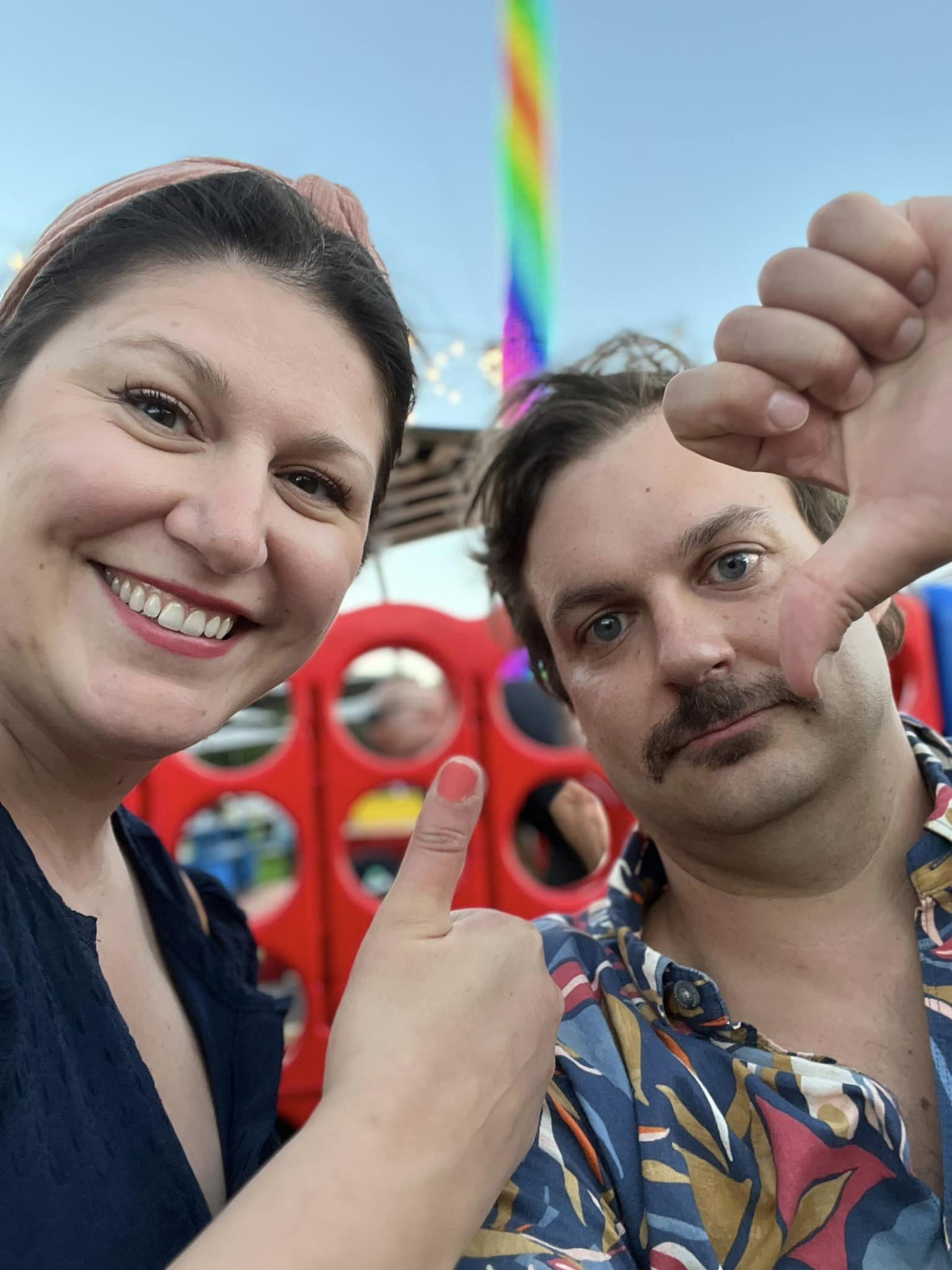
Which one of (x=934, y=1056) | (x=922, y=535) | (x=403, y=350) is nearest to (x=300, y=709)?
(x=403, y=350)

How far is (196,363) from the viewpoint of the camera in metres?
0.82

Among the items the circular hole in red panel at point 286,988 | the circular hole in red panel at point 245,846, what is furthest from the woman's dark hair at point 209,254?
Result: the circular hole in red panel at point 245,846

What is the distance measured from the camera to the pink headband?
93 centimetres

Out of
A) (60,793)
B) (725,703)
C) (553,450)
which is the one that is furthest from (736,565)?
(60,793)

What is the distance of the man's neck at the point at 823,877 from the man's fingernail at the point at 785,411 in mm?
482

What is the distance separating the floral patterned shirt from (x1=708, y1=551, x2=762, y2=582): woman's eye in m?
0.39

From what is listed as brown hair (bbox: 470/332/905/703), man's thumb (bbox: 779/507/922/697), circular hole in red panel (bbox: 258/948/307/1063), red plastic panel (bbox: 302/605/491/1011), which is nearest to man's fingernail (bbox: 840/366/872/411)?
man's thumb (bbox: 779/507/922/697)

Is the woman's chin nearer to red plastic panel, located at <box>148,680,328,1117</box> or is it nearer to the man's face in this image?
the man's face

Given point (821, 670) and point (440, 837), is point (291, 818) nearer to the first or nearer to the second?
point (440, 837)

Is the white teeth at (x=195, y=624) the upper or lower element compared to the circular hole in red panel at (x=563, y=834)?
upper

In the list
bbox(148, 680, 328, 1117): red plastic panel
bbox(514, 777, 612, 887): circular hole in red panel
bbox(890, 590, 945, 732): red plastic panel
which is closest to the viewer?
bbox(148, 680, 328, 1117): red plastic panel

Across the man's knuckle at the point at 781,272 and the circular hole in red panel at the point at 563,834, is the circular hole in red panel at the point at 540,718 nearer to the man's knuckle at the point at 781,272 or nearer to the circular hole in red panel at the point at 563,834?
the circular hole in red panel at the point at 563,834

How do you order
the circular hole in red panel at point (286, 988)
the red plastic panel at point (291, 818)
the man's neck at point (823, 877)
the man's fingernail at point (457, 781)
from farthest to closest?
the red plastic panel at point (291, 818) → the circular hole in red panel at point (286, 988) → the man's neck at point (823, 877) → the man's fingernail at point (457, 781)

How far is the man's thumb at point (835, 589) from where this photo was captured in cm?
61
